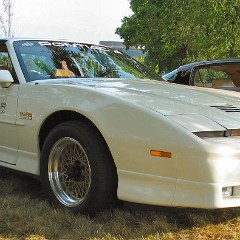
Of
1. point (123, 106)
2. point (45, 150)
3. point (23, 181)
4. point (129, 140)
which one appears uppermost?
point (123, 106)

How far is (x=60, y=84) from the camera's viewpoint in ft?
12.0

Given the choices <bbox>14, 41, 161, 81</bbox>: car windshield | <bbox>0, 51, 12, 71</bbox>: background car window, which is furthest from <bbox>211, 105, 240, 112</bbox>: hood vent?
<bbox>0, 51, 12, 71</bbox>: background car window

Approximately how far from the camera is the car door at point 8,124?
157 inches

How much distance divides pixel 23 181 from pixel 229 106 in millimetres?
2298

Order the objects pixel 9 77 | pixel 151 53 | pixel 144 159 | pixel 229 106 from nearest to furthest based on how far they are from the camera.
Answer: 1. pixel 144 159
2. pixel 229 106
3. pixel 9 77
4. pixel 151 53

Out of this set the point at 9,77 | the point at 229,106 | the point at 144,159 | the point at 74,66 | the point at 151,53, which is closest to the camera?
the point at 144,159

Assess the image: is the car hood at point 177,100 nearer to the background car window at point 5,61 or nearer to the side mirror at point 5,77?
the side mirror at point 5,77

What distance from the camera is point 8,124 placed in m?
4.02

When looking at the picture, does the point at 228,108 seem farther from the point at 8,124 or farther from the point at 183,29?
the point at 183,29

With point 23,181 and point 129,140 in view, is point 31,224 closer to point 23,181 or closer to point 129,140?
point 129,140

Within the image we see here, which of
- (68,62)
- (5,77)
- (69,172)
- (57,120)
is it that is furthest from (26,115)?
(68,62)

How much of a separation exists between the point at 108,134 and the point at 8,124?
1302mm

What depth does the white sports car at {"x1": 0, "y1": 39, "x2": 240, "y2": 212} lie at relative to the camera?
2814 millimetres

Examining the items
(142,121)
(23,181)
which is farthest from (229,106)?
(23,181)
